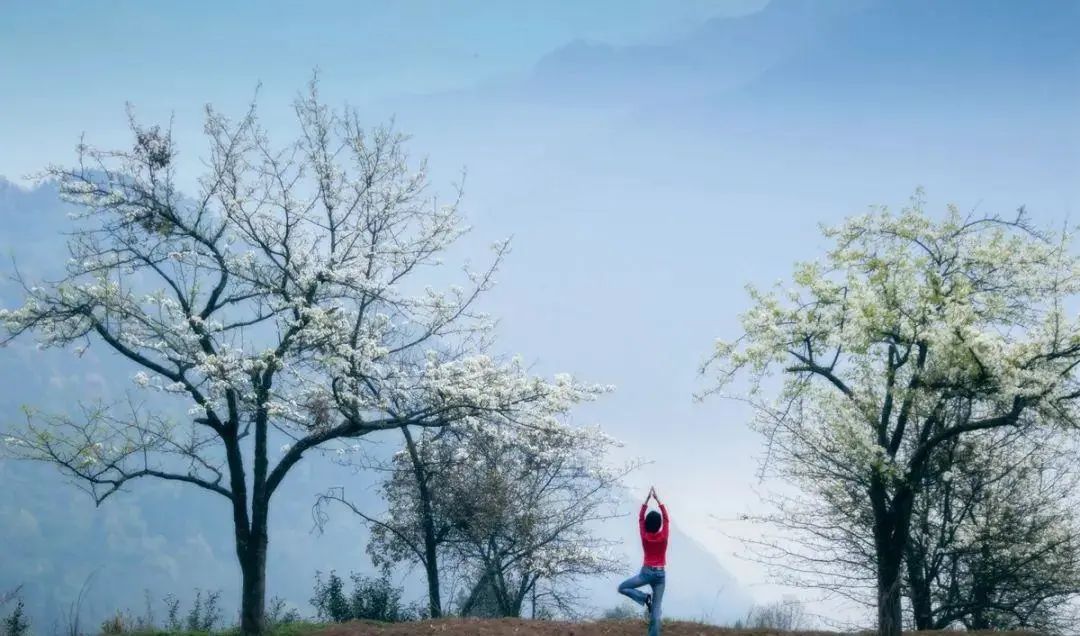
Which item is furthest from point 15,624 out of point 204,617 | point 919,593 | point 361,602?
point 919,593

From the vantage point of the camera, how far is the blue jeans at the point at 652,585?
46.9 feet

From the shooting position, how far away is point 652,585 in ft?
47.4

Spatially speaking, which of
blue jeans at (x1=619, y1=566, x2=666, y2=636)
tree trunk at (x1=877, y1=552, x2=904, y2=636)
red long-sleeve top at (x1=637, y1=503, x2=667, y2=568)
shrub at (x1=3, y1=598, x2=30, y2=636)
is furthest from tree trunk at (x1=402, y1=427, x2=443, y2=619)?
red long-sleeve top at (x1=637, y1=503, x2=667, y2=568)

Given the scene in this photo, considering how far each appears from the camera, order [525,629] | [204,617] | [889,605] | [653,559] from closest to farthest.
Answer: [653,559]
[525,629]
[889,605]
[204,617]

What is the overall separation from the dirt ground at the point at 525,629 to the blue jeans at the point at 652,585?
2.57m

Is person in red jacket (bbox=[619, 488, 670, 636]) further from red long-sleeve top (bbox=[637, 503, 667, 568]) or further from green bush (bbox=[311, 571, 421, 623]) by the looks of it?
green bush (bbox=[311, 571, 421, 623])

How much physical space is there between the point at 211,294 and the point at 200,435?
11.6 feet

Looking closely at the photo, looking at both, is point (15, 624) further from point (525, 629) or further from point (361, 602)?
point (525, 629)

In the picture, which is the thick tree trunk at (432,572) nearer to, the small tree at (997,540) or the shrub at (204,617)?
the shrub at (204,617)

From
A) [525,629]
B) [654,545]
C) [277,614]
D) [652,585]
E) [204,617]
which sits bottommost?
[204,617]

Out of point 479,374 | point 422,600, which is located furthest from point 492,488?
point 479,374

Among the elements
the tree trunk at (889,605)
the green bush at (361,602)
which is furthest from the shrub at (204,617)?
the tree trunk at (889,605)

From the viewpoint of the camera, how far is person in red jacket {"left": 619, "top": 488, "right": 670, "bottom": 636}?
14.3 metres

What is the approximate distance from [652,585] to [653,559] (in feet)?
1.51
